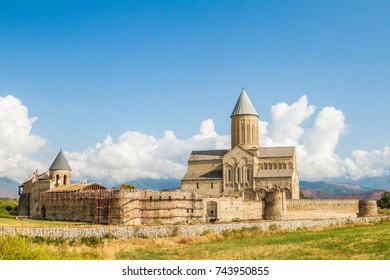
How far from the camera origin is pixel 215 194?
53.8 m

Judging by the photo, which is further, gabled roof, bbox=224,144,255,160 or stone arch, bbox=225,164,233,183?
stone arch, bbox=225,164,233,183

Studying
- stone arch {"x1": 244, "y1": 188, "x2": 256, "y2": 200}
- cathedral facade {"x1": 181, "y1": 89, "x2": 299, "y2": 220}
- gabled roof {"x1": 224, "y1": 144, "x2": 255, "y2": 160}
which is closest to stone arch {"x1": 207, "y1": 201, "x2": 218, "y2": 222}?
cathedral facade {"x1": 181, "y1": 89, "x2": 299, "y2": 220}

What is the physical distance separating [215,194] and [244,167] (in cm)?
400

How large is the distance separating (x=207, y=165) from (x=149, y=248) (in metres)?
26.8

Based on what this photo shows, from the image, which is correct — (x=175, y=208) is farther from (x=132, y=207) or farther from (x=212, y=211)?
(x=212, y=211)

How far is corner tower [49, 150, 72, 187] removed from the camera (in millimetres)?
52906

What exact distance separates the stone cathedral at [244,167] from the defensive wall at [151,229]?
9660 millimetres

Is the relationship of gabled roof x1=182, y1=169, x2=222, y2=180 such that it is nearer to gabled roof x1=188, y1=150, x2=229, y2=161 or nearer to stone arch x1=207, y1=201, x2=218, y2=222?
gabled roof x1=188, y1=150, x2=229, y2=161

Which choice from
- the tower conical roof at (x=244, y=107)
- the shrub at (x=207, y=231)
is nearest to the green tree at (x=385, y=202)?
the tower conical roof at (x=244, y=107)

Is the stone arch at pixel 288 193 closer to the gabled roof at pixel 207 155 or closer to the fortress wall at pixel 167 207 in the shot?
the gabled roof at pixel 207 155

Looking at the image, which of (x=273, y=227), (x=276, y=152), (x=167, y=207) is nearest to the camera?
(x=273, y=227)

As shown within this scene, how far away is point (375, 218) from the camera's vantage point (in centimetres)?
4488

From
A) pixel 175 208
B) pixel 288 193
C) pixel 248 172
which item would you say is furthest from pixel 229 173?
pixel 175 208
